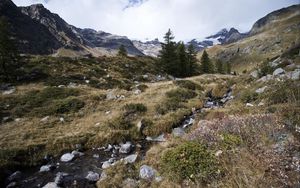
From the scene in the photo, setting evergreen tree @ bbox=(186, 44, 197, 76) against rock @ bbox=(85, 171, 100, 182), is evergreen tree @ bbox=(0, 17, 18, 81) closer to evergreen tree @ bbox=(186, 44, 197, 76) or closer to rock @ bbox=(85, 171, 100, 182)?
rock @ bbox=(85, 171, 100, 182)

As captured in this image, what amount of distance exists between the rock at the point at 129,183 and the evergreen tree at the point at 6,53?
2509cm

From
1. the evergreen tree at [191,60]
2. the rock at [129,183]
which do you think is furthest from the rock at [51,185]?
the evergreen tree at [191,60]

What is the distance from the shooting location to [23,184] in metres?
11.2

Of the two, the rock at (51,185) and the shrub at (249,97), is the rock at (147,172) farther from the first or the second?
the shrub at (249,97)

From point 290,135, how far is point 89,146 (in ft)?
35.5

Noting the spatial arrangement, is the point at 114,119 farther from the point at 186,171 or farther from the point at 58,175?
the point at 186,171

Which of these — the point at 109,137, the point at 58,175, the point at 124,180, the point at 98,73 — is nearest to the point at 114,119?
the point at 109,137

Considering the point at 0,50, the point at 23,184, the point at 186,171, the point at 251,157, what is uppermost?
the point at 0,50

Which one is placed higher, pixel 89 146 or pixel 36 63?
pixel 36 63

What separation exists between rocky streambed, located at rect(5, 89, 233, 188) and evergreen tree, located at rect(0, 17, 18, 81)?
20.1 meters

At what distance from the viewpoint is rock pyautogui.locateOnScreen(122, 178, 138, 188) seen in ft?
29.9

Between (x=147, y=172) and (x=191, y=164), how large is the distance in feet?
7.75

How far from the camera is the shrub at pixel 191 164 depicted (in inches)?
288

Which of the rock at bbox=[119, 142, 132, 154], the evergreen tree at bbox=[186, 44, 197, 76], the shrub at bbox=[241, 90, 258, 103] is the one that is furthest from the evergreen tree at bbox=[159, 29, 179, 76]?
the rock at bbox=[119, 142, 132, 154]
